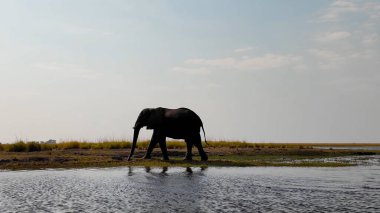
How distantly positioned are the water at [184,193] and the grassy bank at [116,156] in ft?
17.4

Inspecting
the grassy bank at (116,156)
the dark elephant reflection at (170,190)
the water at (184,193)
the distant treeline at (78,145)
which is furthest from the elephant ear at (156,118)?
the distant treeline at (78,145)

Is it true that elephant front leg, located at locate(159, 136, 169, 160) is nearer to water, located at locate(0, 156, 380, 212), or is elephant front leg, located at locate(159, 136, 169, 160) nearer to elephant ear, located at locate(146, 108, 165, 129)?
elephant ear, located at locate(146, 108, 165, 129)

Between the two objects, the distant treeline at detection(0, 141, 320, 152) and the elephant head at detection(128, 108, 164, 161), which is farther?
the distant treeline at detection(0, 141, 320, 152)

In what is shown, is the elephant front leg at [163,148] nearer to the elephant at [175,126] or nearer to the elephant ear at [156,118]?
the elephant at [175,126]

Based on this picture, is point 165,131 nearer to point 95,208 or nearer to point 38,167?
point 38,167

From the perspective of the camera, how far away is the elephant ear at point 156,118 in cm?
2955

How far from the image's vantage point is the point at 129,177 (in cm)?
1984

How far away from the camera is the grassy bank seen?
26828 mm

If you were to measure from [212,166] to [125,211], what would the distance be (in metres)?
14.5

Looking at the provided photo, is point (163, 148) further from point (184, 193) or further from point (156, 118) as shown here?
point (184, 193)

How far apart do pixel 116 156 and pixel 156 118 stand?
18.2 ft

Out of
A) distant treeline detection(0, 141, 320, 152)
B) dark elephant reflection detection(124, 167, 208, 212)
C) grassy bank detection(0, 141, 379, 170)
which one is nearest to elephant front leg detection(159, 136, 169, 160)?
grassy bank detection(0, 141, 379, 170)

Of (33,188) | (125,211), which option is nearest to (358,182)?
(125,211)

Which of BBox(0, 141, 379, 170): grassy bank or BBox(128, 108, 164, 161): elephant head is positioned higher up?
BBox(128, 108, 164, 161): elephant head
